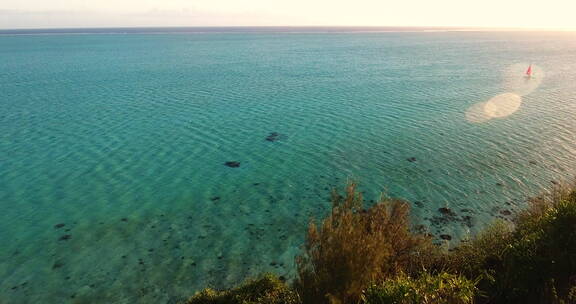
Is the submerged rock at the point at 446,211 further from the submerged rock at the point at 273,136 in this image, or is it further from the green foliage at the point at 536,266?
the submerged rock at the point at 273,136

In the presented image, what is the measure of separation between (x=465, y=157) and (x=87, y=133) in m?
43.9

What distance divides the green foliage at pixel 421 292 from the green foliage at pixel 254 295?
430 cm

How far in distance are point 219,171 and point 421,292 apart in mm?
24421

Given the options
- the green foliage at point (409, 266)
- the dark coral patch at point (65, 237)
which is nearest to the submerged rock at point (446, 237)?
the green foliage at point (409, 266)

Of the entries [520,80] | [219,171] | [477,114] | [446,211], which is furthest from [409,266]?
[520,80]

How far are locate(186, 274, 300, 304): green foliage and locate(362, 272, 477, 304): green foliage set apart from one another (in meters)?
4.30

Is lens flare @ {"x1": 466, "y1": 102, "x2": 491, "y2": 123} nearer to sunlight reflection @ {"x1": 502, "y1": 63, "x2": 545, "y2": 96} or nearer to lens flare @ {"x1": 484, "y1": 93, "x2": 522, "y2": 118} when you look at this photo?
lens flare @ {"x1": 484, "y1": 93, "x2": 522, "y2": 118}

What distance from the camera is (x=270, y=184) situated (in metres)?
31.4

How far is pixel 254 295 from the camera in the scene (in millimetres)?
17031

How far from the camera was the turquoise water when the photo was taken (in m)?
21.7

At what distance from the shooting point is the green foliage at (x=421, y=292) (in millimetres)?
12213

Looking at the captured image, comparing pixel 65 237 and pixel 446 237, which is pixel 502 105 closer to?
Result: pixel 446 237

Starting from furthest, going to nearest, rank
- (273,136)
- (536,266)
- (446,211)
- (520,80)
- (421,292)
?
(520,80) < (273,136) < (446,211) < (536,266) < (421,292)

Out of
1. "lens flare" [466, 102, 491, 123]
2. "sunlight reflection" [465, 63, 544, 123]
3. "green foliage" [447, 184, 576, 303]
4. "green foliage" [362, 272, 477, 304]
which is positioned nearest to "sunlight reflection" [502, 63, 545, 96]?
"sunlight reflection" [465, 63, 544, 123]
